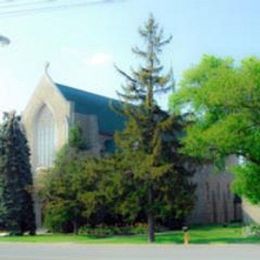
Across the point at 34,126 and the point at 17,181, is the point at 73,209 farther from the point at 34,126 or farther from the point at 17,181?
the point at 34,126

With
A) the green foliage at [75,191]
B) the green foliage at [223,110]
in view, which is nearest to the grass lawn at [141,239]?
the green foliage at [75,191]

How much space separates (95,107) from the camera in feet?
202

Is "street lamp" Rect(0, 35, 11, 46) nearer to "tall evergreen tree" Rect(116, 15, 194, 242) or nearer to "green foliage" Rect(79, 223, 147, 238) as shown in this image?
"tall evergreen tree" Rect(116, 15, 194, 242)

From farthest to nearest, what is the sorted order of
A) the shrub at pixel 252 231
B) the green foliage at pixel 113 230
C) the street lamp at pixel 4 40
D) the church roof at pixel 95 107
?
1. the church roof at pixel 95 107
2. the green foliage at pixel 113 230
3. the shrub at pixel 252 231
4. the street lamp at pixel 4 40

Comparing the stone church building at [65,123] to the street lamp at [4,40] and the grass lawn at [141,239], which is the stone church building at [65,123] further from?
the street lamp at [4,40]

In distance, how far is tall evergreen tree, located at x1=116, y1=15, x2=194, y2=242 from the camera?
1389 inches

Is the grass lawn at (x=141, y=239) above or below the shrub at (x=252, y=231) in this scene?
below

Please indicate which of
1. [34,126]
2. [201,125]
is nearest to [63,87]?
[34,126]

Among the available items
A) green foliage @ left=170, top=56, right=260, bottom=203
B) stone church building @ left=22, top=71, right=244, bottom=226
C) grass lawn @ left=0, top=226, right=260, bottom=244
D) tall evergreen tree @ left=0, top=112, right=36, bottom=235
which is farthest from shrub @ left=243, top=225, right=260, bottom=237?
stone church building @ left=22, top=71, right=244, bottom=226

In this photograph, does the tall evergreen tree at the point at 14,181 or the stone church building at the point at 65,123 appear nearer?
the tall evergreen tree at the point at 14,181

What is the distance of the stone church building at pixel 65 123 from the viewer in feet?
189

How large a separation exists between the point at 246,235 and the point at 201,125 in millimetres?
8611

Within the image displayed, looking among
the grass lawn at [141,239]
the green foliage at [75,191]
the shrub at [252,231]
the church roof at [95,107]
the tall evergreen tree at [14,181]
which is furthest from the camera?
the church roof at [95,107]

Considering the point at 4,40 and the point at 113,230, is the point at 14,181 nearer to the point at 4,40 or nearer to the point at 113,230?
the point at 113,230
